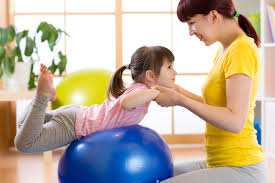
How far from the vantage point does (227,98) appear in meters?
Result: 1.51

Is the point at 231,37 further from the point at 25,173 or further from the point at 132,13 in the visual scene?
the point at 132,13

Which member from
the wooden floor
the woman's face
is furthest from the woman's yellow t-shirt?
the wooden floor

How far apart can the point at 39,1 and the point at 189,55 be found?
1.58 meters

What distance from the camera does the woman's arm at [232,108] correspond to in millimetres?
1475

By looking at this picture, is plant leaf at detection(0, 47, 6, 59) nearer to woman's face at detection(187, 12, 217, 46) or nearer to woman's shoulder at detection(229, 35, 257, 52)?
woman's face at detection(187, 12, 217, 46)

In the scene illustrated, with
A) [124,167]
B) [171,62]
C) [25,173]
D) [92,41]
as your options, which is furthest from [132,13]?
[124,167]

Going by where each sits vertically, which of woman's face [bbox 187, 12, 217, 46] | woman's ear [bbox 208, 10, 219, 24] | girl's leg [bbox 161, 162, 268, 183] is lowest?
girl's leg [bbox 161, 162, 268, 183]

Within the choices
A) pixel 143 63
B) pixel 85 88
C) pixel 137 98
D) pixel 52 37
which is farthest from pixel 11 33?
pixel 137 98

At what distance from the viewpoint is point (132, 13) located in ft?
13.5

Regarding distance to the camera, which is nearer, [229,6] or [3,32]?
[229,6]

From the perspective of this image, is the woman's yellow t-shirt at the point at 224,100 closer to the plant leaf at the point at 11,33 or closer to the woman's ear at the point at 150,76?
the woman's ear at the point at 150,76

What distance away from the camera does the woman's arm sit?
147 cm

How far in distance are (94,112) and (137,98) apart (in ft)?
0.99

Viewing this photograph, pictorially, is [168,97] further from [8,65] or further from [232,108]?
[8,65]
